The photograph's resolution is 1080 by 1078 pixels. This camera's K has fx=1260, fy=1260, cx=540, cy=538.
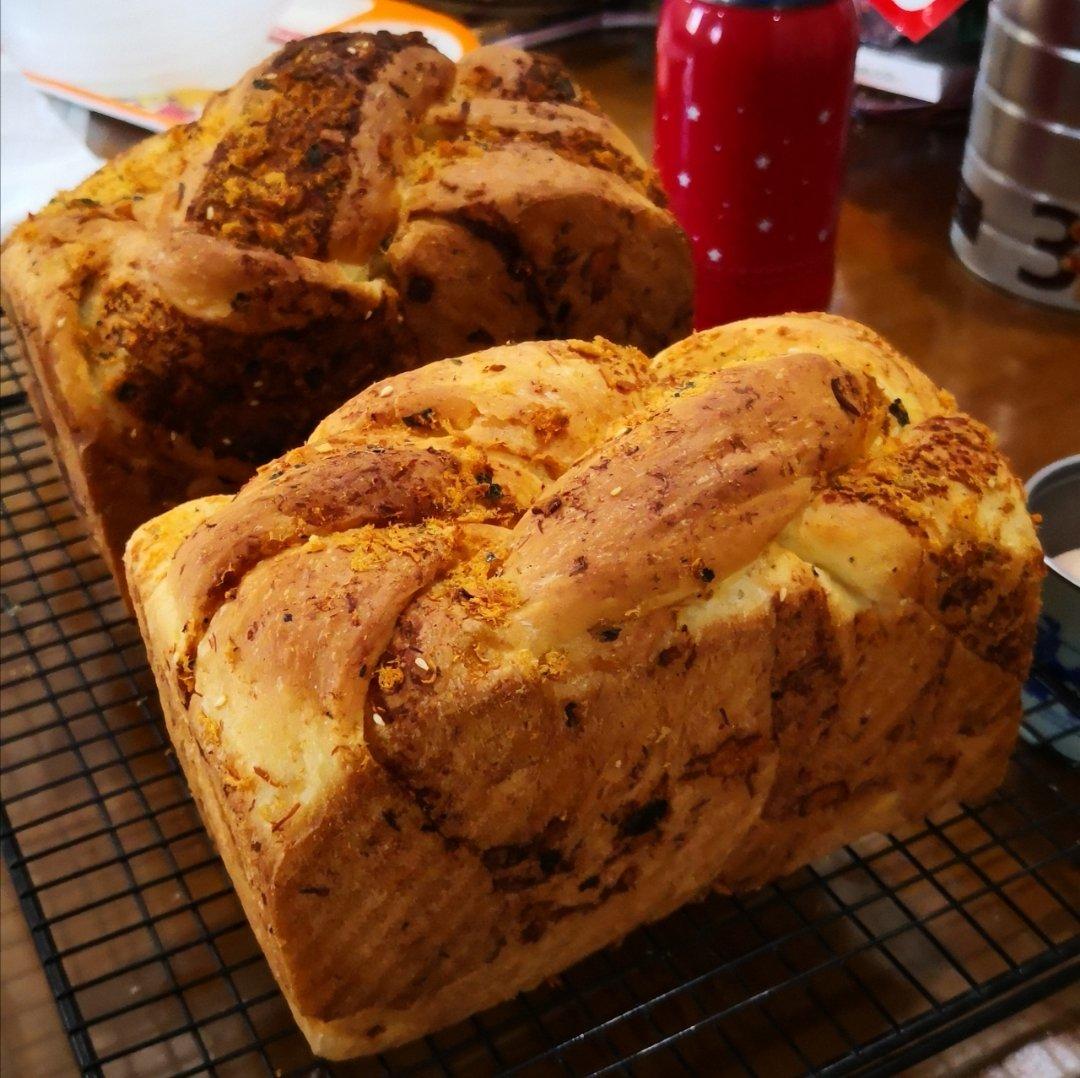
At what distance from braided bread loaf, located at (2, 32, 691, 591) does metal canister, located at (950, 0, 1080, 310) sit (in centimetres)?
52

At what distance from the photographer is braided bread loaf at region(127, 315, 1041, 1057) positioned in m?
0.63

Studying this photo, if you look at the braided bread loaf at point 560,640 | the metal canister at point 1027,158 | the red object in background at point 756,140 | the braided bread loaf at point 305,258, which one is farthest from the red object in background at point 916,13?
the braided bread loaf at point 560,640

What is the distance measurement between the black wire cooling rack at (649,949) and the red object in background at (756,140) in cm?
60

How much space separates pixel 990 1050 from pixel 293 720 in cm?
50

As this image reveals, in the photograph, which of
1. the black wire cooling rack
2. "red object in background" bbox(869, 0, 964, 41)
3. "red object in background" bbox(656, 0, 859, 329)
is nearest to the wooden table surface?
the black wire cooling rack

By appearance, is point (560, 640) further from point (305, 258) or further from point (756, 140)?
point (756, 140)

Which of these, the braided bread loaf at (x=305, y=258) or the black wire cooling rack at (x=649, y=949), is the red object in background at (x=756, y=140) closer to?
the braided bread loaf at (x=305, y=258)

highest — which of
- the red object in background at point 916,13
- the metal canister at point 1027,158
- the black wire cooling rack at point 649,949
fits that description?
the red object in background at point 916,13

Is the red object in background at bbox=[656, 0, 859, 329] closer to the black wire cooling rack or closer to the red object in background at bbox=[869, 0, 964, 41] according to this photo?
the red object in background at bbox=[869, 0, 964, 41]

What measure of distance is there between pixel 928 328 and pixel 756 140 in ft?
1.14

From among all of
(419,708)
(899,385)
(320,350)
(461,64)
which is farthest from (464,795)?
(461,64)

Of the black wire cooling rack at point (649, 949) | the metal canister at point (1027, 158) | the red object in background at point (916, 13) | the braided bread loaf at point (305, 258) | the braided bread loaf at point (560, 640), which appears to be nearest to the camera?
the braided bread loaf at point (560, 640)

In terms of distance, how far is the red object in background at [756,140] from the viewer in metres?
1.22

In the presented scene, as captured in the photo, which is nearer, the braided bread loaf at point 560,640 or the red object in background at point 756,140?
the braided bread loaf at point 560,640
